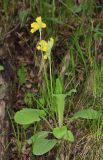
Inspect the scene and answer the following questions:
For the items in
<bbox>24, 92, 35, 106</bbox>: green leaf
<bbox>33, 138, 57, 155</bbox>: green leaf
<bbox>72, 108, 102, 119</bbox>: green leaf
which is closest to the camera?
<bbox>33, 138, 57, 155</bbox>: green leaf

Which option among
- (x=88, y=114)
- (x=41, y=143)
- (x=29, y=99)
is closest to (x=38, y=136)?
(x=41, y=143)

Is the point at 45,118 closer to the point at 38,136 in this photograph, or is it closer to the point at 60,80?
the point at 38,136

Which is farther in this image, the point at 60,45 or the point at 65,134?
the point at 60,45

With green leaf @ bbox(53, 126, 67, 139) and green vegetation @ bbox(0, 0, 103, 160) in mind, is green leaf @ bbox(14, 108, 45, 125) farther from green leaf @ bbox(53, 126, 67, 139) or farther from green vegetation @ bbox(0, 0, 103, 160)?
green leaf @ bbox(53, 126, 67, 139)

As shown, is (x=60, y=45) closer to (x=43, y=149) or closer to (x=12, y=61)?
(x=12, y=61)

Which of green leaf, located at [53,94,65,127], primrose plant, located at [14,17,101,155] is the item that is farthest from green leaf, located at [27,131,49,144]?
A: green leaf, located at [53,94,65,127]

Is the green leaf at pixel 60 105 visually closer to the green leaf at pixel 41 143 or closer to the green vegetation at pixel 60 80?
the green vegetation at pixel 60 80

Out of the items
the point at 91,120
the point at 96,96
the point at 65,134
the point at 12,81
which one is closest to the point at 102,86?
the point at 96,96
